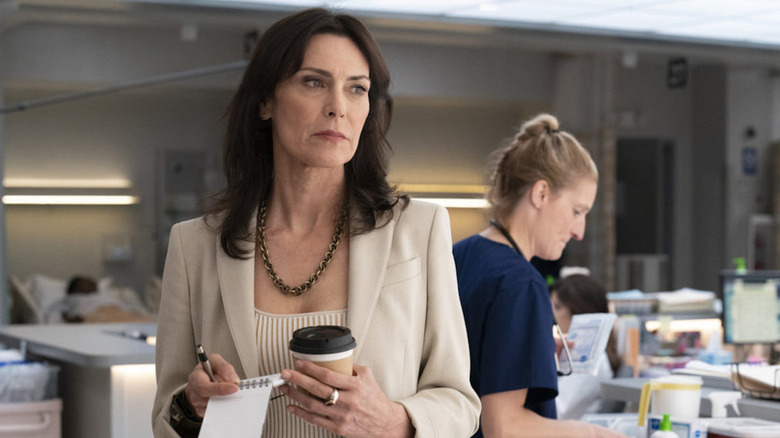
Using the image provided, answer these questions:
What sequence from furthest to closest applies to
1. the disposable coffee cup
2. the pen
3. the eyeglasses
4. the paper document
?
the paper document → the eyeglasses → the pen → the disposable coffee cup

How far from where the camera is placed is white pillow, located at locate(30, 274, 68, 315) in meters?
10.1

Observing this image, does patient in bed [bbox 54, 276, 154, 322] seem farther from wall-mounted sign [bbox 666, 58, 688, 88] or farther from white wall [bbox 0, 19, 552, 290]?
wall-mounted sign [bbox 666, 58, 688, 88]

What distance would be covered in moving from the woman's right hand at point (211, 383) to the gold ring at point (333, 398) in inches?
6.1

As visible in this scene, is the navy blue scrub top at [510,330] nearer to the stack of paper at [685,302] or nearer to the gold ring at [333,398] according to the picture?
the gold ring at [333,398]

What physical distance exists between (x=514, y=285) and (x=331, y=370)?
1039 mm

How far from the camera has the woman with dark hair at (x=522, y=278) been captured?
2.45 m

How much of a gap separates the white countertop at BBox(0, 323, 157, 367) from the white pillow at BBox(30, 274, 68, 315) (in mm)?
4585

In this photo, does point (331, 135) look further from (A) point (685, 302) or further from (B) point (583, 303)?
(A) point (685, 302)

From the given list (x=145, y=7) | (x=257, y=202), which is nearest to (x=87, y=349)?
(x=257, y=202)

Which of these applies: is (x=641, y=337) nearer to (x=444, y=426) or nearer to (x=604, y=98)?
(x=444, y=426)

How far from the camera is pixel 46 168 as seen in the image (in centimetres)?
1113

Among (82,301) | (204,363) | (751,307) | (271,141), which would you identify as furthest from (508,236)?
(82,301)

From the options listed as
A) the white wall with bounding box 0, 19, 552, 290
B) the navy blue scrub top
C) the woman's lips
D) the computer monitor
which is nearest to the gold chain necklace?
the woman's lips

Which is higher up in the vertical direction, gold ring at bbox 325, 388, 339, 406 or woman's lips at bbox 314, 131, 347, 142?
woman's lips at bbox 314, 131, 347, 142
